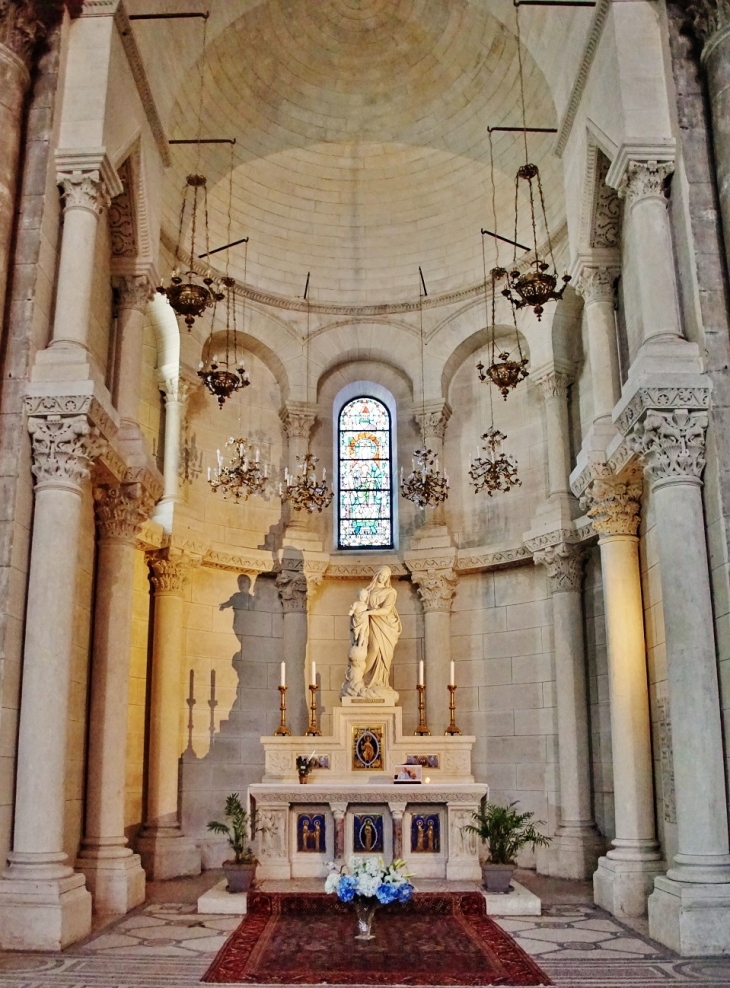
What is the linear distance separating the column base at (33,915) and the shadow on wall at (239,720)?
6482mm

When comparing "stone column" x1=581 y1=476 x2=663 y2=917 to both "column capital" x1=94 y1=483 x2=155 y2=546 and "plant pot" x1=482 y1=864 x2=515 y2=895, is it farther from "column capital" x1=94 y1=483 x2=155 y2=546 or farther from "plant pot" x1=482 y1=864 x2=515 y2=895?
"column capital" x1=94 y1=483 x2=155 y2=546

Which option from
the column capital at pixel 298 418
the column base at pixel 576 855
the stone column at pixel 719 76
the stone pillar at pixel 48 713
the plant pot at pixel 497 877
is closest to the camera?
the stone pillar at pixel 48 713

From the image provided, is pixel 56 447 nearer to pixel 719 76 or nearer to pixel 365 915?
pixel 365 915

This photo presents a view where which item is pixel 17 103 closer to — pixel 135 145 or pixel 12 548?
pixel 135 145

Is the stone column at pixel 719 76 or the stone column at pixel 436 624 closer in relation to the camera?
the stone column at pixel 719 76

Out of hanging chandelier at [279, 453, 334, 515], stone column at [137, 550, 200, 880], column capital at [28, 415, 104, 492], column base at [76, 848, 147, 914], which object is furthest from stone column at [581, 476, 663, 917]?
stone column at [137, 550, 200, 880]

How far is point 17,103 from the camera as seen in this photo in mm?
10609

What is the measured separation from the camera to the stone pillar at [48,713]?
8945mm

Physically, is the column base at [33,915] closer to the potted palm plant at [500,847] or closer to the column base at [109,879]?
the column base at [109,879]

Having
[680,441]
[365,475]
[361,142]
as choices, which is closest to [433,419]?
[365,475]

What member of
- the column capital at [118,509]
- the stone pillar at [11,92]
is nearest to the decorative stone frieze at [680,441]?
the column capital at [118,509]

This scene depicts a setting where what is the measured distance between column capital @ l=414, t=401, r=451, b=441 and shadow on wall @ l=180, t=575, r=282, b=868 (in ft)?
13.0

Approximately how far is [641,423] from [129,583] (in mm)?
6520

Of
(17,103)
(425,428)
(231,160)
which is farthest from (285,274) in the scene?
(17,103)
